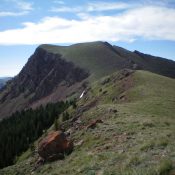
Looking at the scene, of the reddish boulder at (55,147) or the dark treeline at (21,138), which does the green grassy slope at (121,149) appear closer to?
the reddish boulder at (55,147)

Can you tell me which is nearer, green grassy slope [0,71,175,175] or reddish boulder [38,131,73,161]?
green grassy slope [0,71,175,175]

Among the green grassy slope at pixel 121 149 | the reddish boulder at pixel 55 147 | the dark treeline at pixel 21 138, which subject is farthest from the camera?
the dark treeline at pixel 21 138

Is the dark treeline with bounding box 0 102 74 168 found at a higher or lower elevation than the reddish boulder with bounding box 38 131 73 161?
lower

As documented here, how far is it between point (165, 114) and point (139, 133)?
15.9 metres

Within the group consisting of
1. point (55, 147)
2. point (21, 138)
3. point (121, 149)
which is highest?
point (121, 149)

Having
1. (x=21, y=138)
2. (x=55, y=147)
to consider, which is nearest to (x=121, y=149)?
(x=55, y=147)

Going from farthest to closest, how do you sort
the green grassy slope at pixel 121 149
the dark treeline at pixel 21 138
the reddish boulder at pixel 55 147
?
the dark treeline at pixel 21 138, the reddish boulder at pixel 55 147, the green grassy slope at pixel 121 149

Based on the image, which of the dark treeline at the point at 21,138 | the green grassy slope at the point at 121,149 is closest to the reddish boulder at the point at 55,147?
the green grassy slope at the point at 121,149

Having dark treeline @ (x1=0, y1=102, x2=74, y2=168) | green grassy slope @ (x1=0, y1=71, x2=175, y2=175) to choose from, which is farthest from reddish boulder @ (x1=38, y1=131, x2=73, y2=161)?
dark treeline @ (x1=0, y1=102, x2=74, y2=168)

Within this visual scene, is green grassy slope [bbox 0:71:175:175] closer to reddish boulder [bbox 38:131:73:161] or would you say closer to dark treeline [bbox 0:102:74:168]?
reddish boulder [bbox 38:131:73:161]

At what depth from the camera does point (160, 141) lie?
2128 cm

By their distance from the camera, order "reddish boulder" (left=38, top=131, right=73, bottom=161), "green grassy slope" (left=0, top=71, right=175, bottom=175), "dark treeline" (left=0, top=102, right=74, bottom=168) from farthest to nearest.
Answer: "dark treeline" (left=0, top=102, right=74, bottom=168) < "reddish boulder" (left=38, top=131, right=73, bottom=161) < "green grassy slope" (left=0, top=71, right=175, bottom=175)

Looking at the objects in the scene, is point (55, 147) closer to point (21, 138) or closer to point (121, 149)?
point (121, 149)

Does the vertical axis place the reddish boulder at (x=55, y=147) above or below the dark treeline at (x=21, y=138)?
above
